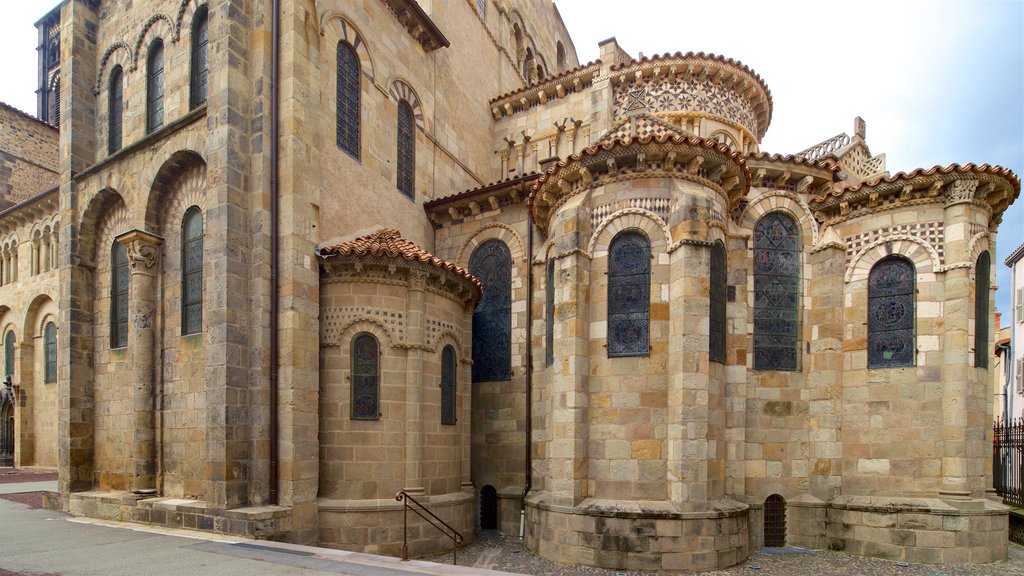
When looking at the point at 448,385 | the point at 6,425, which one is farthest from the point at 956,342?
the point at 6,425

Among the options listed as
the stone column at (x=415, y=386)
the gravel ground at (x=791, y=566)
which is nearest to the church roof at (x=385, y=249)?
the stone column at (x=415, y=386)

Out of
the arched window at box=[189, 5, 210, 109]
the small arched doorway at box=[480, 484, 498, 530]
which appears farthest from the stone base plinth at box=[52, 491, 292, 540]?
the arched window at box=[189, 5, 210, 109]

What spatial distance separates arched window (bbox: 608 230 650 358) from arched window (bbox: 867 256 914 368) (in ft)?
15.2

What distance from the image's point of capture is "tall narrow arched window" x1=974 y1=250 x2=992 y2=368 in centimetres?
1127

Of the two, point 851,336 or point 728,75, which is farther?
point 728,75

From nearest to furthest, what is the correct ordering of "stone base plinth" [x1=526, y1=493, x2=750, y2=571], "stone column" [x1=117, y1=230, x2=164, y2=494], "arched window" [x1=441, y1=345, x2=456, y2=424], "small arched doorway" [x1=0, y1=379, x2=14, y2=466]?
"stone base plinth" [x1=526, y1=493, x2=750, y2=571]
"stone column" [x1=117, y1=230, x2=164, y2=494]
"arched window" [x1=441, y1=345, x2=456, y2=424]
"small arched doorway" [x1=0, y1=379, x2=14, y2=466]

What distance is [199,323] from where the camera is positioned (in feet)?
37.4

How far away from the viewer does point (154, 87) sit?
42.9 feet

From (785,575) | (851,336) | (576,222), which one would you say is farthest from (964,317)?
(576,222)

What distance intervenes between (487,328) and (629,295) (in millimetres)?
4564

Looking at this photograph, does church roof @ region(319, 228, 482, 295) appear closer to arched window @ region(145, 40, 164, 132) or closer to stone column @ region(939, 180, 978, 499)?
arched window @ region(145, 40, 164, 132)

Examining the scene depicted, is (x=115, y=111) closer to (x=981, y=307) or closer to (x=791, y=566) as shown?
(x=791, y=566)

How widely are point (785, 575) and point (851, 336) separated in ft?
15.2

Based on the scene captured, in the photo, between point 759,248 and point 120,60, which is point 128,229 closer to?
point 120,60
